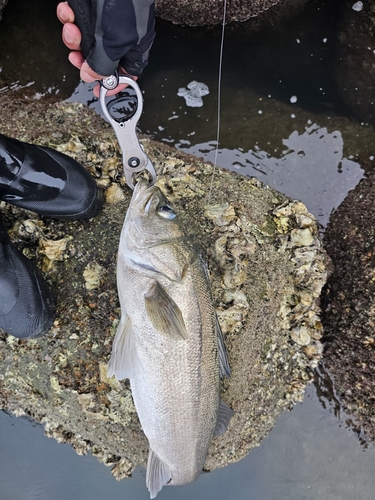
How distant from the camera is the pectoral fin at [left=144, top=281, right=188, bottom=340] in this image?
8.36 ft

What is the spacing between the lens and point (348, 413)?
4.01 meters

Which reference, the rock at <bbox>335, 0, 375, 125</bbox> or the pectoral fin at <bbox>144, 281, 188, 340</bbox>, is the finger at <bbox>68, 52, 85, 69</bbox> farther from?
the rock at <bbox>335, 0, 375, 125</bbox>

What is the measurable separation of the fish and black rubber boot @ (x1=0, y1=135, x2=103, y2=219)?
0.66 metres

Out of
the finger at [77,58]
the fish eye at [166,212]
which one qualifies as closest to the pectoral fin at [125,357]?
the fish eye at [166,212]

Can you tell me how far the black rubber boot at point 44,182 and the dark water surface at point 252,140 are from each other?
1.19 meters

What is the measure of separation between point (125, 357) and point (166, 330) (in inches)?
14.7

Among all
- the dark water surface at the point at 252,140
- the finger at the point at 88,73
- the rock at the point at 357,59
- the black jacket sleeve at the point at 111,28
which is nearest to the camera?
the black jacket sleeve at the point at 111,28

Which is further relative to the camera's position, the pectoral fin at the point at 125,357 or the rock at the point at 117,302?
the rock at the point at 117,302

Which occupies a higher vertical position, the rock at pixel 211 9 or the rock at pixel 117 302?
the rock at pixel 211 9

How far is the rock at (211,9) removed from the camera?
3.96 m

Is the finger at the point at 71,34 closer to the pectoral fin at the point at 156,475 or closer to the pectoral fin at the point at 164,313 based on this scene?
the pectoral fin at the point at 164,313

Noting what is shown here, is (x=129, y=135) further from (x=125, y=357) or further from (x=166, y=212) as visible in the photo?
(x=125, y=357)

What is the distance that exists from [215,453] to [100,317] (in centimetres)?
174

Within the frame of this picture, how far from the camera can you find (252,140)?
4.08 metres
